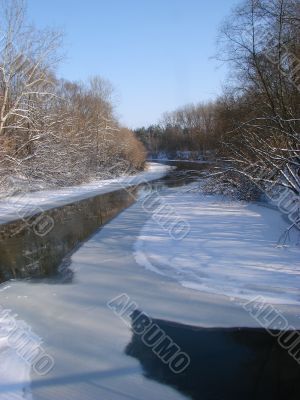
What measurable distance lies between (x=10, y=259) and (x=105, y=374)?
5.79 metres

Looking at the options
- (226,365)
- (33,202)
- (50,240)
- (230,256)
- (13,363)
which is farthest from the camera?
(33,202)

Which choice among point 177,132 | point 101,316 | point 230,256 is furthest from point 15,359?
point 177,132

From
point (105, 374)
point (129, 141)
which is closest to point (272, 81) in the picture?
point (105, 374)

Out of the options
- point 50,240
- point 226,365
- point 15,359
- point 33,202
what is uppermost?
point 33,202

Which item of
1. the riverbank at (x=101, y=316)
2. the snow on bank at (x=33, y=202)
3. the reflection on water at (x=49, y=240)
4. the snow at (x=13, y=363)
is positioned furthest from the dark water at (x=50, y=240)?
the snow at (x=13, y=363)

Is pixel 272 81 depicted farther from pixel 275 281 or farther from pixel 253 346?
pixel 253 346

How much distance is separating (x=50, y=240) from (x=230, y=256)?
539cm

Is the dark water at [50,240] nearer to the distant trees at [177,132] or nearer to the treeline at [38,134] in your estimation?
the treeline at [38,134]

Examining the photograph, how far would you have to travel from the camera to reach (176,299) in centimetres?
650

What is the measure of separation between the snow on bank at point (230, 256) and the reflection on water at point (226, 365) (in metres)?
1.31

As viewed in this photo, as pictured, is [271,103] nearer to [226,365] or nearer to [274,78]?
[274,78]

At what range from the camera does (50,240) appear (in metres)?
11.5

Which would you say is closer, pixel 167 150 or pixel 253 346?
pixel 253 346

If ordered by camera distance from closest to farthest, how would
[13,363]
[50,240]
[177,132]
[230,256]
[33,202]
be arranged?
[13,363]
[230,256]
[50,240]
[33,202]
[177,132]
